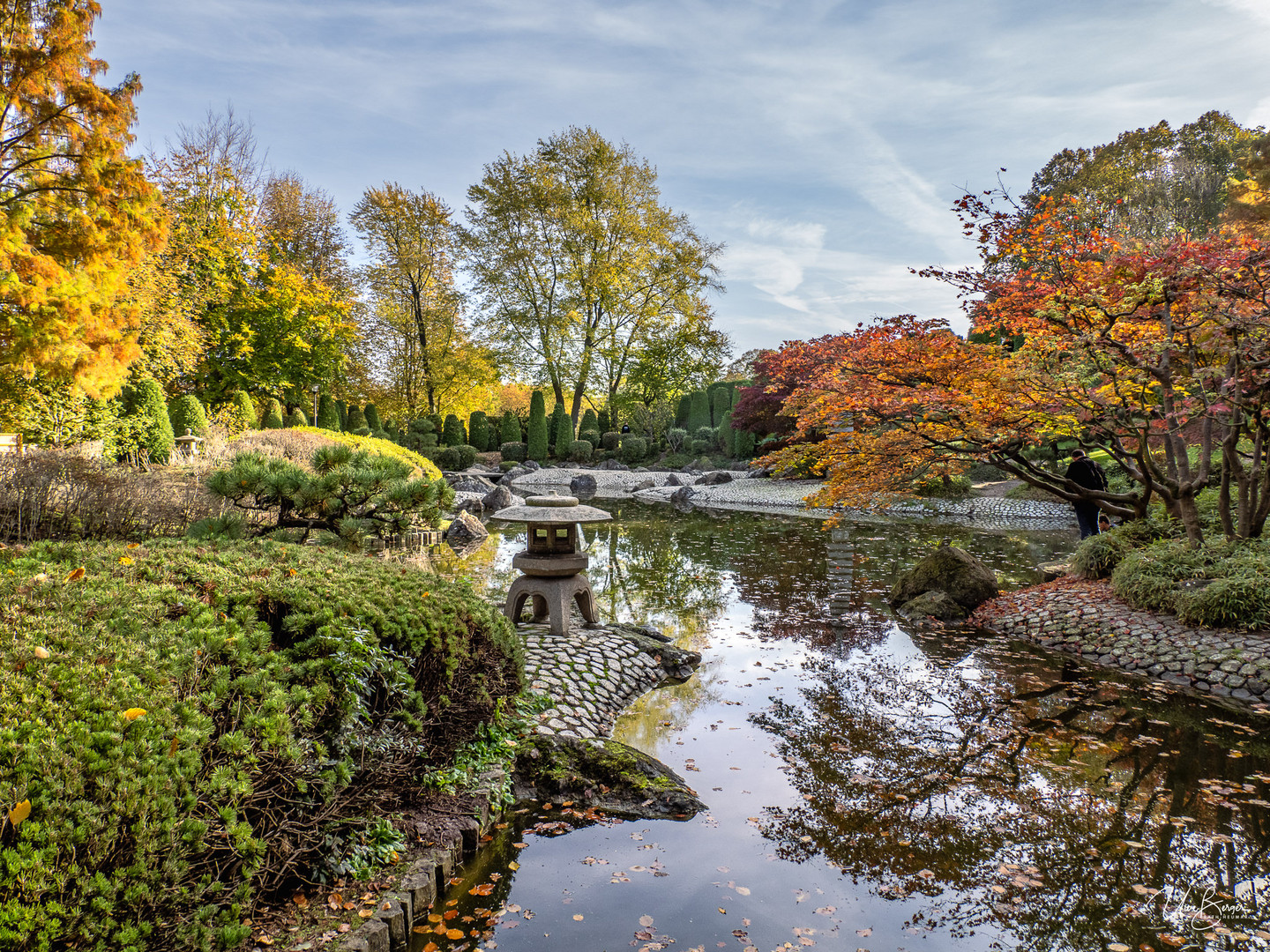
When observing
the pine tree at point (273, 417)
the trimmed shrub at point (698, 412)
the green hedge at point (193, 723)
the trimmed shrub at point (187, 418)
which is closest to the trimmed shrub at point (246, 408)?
the trimmed shrub at point (187, 418)

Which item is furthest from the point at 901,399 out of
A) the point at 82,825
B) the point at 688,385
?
the point at 688,385

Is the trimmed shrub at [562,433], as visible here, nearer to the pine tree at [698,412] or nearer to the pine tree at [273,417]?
the pine tree at [698,412]

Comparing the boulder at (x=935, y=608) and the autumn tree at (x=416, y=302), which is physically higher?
the autumn tree at (x=416, y=302)

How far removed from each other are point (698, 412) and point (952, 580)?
22903 millimetres

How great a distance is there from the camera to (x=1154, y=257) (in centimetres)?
541

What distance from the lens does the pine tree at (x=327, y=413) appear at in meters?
22.9

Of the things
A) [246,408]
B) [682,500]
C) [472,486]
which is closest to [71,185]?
[246,408]

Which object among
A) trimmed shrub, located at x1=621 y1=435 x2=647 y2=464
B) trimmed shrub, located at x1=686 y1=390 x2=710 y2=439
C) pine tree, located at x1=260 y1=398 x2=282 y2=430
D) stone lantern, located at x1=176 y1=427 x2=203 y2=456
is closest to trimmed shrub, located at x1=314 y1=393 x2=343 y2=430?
pine tree, located at x1=260 y1=398 x2=282 y2=430

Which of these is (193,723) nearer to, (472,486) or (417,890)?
(417,890)

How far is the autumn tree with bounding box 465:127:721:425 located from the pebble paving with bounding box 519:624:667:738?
2203 centimetres

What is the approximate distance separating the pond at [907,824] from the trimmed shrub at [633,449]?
21372mm

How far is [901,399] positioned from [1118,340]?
1.92 m

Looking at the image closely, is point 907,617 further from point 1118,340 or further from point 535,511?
point 535,511

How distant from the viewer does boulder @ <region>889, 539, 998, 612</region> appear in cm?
705
